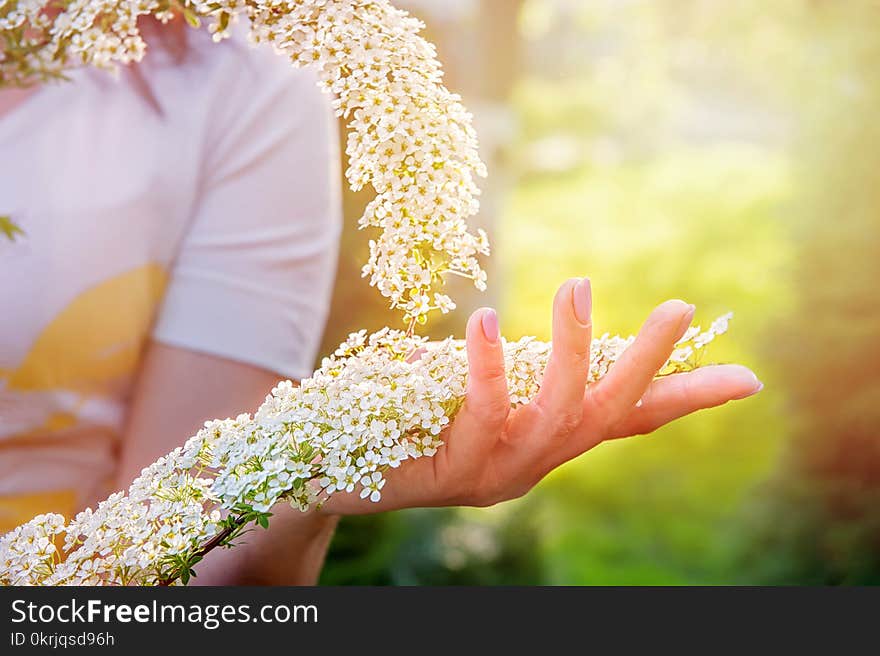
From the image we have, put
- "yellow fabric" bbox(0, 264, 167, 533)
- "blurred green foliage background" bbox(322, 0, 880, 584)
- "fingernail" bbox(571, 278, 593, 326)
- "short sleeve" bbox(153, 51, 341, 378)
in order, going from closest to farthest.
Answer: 1. "fingernail" bbox(571, 278, 593, 326)
2. "yellow fabric" bbox(0, 264, 167, 533)
3. "short sleeve" bbox(153, 51, 341, 378)
4. "blurred green foliage background" bbox(322, 0, 880, 584)

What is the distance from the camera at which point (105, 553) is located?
0.59 m

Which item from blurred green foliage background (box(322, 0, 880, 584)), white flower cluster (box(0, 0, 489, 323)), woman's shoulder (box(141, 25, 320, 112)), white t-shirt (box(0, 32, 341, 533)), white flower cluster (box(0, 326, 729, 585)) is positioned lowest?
white flower cluster (box(0, 326, 729, 585))

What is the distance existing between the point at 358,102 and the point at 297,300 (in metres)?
0.45

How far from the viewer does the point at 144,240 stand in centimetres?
98

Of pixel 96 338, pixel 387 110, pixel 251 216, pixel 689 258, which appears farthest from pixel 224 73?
pixel 689 258

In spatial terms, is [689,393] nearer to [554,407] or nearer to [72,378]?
[554,407]

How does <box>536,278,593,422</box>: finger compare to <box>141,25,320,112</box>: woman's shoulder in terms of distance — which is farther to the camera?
<box>141,25,320,112</box>: woman's shoulder

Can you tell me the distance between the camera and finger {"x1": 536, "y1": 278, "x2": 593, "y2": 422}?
58 centimetres

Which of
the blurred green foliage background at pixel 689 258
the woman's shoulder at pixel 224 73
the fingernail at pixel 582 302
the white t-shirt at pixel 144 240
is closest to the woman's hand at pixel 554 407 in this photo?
the fingernail at pixel 582 302

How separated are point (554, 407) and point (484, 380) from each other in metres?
0.05

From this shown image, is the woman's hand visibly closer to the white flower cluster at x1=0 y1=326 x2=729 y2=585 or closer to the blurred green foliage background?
the white flower cluster at x1=0 y1=326 x2=729 y2=585

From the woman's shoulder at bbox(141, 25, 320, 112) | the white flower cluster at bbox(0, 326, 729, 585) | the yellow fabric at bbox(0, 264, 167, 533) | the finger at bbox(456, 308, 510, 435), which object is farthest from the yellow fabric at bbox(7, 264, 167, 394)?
the finger at bbox(456, 308, 510, 435)

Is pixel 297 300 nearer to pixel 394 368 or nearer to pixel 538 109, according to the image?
pixel 394 368

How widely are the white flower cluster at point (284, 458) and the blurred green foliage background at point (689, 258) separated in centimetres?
21
